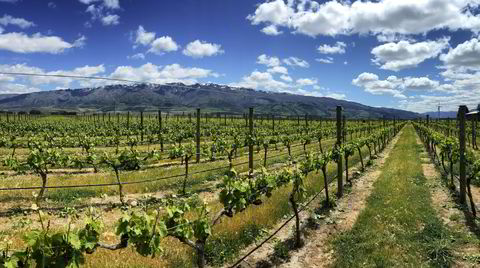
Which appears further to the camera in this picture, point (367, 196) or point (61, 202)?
point (367, 196)

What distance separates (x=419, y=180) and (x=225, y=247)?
42.6ft

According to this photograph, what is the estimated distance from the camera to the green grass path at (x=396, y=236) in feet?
29.9

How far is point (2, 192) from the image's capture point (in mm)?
15547

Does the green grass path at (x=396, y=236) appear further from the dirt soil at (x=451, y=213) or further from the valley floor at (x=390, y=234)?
the dirt soil at (x=451, y=213)

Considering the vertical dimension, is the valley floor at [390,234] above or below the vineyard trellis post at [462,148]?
below

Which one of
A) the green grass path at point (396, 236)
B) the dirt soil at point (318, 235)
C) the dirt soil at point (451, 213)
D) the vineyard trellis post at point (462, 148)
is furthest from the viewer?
the vineyard trellis post at point (462, 148)

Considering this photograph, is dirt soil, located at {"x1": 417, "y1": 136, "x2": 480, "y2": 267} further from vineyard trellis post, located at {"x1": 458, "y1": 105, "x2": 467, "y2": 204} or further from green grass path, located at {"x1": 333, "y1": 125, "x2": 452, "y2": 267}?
vineyard trellis post, located at {"x1": 458, "y1": 105, "x2": 467, "y2": 204}

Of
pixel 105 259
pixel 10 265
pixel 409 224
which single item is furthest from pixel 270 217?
pixel 10 265

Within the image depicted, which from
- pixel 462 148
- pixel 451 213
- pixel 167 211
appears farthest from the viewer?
pixel 462 148

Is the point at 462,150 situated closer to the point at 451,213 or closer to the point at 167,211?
the point at 451,213

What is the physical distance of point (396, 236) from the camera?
10648mm

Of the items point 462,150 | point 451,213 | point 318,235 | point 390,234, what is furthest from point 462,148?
point 318,235

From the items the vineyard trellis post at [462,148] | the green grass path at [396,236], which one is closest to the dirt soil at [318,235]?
the green grass path at [396,236]

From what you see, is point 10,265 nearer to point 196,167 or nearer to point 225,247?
point 225,247
